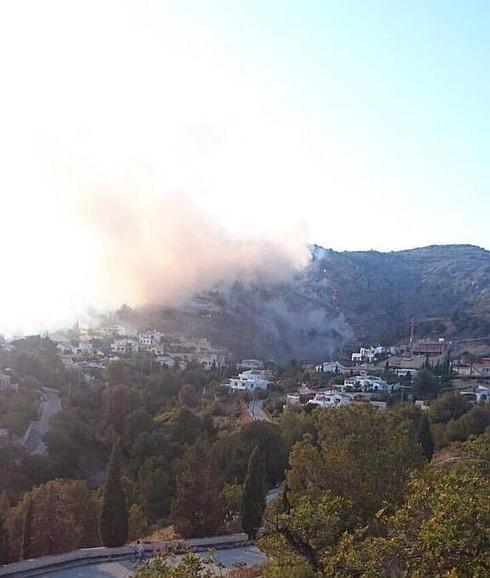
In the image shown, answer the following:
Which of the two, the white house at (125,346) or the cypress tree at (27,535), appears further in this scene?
the white house at (125,346)

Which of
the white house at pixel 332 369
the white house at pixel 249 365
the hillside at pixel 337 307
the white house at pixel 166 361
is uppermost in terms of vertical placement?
the hillside at pixel 337 307

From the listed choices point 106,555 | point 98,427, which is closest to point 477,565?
point 106,555

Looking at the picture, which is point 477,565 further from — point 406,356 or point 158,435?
point 406,356

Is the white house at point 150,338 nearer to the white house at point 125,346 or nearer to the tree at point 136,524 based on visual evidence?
the white house at point 125,346

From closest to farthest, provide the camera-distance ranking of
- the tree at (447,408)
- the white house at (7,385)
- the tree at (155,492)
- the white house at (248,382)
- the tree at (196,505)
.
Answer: the tree at (196,505)
the tree at (155,492)
the tree at (447,408)
the white house at (7,385)
the white house at (248,382)

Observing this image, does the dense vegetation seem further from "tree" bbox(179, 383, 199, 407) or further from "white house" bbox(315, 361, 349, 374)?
"white house" bbox(315, 361, 349, 374)

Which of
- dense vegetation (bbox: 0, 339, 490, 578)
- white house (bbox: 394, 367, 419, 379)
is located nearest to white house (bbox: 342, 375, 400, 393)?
dense vegetation (bbox: 0, 339, 490, 578)

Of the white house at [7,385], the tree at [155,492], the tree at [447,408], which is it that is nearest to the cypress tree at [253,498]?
the tree at [155,492]
